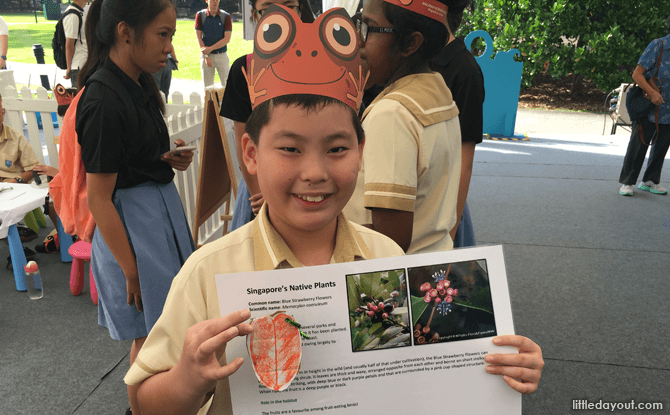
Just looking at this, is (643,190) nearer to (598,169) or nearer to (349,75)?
(598,169)

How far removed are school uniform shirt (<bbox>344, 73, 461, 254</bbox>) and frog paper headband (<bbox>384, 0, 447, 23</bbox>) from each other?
0.18m

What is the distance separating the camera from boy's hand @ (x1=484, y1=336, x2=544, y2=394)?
0.96 m

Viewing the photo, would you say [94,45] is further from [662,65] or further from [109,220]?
[662,65]

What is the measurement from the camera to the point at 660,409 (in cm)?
259

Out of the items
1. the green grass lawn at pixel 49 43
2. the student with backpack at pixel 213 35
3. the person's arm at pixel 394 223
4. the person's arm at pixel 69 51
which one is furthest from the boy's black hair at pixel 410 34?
the green grass lawn at pixel 49 43

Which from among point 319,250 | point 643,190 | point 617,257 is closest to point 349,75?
point 319,250

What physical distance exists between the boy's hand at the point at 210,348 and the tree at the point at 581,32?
1110 cm

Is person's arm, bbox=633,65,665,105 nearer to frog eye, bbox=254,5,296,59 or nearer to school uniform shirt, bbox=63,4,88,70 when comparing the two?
frog eye, bbox=254,5,296,59

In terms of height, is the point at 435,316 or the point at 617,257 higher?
the point at 435,316

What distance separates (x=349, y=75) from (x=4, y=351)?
3014mm

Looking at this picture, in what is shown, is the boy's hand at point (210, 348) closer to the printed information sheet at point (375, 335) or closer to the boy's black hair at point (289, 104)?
the printed information sheet at point (375, 335)

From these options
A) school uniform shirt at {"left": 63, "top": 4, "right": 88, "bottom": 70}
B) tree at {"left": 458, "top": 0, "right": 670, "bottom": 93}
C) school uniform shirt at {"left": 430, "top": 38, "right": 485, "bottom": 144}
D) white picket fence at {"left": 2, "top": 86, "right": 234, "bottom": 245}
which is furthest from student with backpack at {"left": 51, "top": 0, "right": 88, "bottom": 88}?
tree at {"left": 458, "top": 0, "right": 670, "bottom": 93}

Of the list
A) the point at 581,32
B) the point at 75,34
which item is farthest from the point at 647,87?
the point at 581,32

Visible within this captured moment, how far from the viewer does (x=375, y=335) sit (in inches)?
37.0
